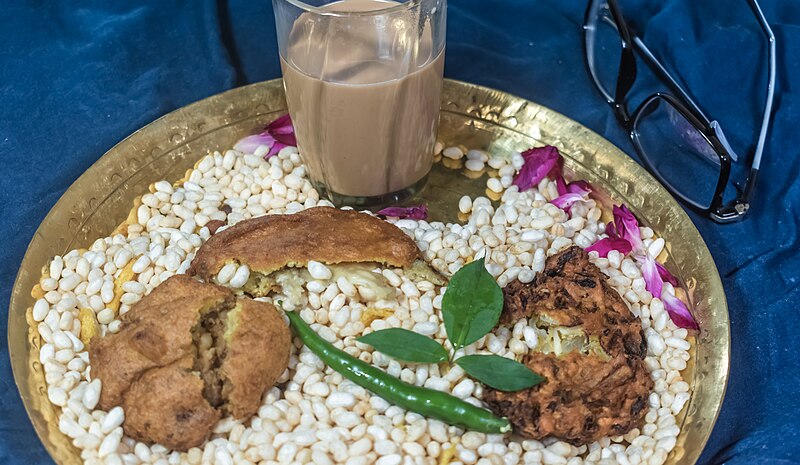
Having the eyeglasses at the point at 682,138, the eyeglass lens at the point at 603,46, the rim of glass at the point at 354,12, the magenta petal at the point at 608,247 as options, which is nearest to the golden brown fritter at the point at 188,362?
the rim of glass at the point at 354,12

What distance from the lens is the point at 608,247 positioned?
1786 mm

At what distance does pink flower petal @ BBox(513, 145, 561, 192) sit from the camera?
6.44 feet

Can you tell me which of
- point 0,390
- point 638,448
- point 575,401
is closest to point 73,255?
point 0,390

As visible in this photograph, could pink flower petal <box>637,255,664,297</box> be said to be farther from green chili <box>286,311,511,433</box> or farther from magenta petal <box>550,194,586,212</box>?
green chili <box>286,311,511,433</box>

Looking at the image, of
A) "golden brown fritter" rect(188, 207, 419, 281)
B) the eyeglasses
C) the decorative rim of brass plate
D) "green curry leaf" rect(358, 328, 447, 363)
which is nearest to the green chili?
"green curry leaf" rect(358, 328, 447, 363)

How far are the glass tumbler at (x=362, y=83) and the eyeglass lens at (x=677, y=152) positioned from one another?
0.57 m

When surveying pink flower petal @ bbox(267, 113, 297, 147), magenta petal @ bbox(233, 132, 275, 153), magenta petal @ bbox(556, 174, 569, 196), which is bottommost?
magenta petal @ bbox(556, 174, 569, 196)

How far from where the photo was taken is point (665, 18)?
2.40 m

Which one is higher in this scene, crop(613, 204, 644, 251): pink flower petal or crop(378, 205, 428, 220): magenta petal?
crop(613, 204, 644, 251): pink flower petal

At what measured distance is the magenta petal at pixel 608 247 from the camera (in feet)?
5.85

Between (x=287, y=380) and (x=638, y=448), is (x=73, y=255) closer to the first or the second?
(x=287, y=380)

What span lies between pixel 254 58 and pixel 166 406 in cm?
130

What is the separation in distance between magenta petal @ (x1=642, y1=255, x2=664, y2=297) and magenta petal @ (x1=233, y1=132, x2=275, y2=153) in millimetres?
888

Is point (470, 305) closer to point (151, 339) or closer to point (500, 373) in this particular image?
point (500, 373)
